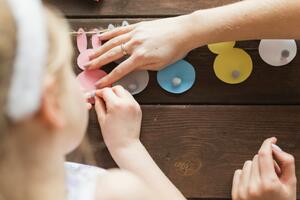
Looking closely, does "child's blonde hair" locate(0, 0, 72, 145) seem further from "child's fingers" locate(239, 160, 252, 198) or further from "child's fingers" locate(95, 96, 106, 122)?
"child's fingers" locate(239, 160, 252, 198)

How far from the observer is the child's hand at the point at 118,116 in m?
0.98

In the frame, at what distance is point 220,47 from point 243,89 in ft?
0.34

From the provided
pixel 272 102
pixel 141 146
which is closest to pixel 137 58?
pixel 141 146

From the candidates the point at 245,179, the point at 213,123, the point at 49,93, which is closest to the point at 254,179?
the point at 245,179

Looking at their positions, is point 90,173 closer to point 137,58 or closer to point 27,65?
point 137,58

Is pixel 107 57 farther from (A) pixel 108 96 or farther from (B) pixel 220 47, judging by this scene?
(B) pixel 220 47

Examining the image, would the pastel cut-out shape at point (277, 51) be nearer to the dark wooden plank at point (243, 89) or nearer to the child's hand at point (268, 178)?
the dark wooden plank at point (243, 89)

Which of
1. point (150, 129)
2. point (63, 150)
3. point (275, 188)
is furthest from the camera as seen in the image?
point (150, 129)

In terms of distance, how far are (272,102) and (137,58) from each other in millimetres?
297

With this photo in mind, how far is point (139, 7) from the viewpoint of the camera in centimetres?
107

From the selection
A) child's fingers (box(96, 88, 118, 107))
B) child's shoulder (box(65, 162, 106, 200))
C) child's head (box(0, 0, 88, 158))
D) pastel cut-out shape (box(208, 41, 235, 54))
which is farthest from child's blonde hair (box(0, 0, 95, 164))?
pastel cut-out shape (box(208, 41, 235, 54))

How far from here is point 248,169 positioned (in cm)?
98

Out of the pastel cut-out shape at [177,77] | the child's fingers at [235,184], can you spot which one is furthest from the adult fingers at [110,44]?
the child's fingers at [235,184]

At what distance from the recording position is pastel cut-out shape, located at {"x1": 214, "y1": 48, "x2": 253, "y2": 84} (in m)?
1.03
